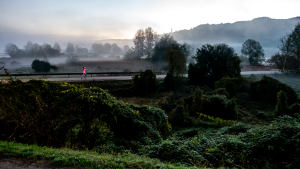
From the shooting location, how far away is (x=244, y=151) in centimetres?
767

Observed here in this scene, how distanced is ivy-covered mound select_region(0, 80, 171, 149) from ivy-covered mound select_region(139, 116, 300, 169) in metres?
2.49

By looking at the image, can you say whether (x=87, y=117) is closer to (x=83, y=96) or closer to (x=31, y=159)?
(x=83, y=96)

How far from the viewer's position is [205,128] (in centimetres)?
1520

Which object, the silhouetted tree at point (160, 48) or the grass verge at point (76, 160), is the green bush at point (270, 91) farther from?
the silhouetted tree at point (160, 48)

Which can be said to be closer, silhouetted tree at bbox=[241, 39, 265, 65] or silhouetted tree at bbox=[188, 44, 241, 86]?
silhouetted tree at bbox=[188, 44, 241, 86]

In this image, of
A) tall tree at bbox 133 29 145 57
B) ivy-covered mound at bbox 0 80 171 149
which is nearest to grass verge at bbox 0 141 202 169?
ivy-covered mound at bbox 0 80 171 149

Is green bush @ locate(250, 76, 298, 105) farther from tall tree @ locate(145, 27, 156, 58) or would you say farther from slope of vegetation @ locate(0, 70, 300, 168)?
tall tree @ locate(145, 27, 156, 58)

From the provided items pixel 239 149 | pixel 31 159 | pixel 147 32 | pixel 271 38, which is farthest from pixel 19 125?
pixel 271 38

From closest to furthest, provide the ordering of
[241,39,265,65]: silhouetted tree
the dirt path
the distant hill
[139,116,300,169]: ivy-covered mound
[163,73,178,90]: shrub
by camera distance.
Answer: the dirt path → [139,116,300,169]: ivy-covered mound → [163,73,178,90]: shrub → [241,39,265,65]: silhouetted tree → the distant hill

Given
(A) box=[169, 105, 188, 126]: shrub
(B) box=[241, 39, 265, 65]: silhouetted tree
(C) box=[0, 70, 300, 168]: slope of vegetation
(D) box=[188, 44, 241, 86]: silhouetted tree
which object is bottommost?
(A) box=[169, 105, 188, 126]: shrub

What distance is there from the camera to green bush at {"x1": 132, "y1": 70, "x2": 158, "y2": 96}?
2575cm

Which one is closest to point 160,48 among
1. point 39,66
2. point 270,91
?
point 39,66

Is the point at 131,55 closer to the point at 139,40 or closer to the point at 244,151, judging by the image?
the point at 139,40

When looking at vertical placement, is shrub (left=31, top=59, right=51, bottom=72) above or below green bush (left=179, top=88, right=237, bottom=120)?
above
